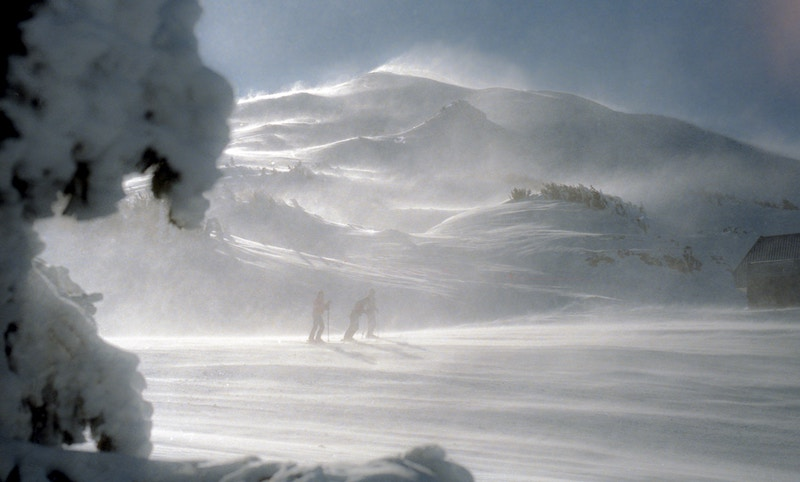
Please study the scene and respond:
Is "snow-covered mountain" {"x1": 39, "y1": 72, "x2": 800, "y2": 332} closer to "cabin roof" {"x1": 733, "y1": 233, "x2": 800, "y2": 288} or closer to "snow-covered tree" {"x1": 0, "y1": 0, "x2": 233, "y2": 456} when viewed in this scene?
"snow-covered tree" {"x1": 0, "y1": 0, "x2": 233, "y2": 456}

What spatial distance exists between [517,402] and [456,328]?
11.9 m

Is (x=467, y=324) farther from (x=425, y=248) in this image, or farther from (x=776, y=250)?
(x=425, y=248)

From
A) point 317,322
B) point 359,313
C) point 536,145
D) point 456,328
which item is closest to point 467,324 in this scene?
point 456,328

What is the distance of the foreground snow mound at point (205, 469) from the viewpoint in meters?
1.95

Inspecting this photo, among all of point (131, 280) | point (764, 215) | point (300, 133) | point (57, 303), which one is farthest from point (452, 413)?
point (300, 133)

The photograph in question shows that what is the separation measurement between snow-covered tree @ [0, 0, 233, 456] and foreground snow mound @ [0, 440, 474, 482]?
0.14 m

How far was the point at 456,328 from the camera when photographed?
2052 cm

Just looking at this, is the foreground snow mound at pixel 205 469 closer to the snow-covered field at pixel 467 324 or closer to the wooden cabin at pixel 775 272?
the snow-covered field at pixel 467 324

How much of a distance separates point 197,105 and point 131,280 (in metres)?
22.2

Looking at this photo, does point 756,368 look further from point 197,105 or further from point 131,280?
point 131,280

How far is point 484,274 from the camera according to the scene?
26328 millimetres

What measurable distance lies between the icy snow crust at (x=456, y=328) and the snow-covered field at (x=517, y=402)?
0.05 m

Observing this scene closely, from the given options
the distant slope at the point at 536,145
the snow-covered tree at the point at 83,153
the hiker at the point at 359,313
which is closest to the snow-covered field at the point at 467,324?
the snow-covered tree at the point at 83,153

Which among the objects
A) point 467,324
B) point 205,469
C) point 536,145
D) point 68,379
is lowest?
point 205,469
